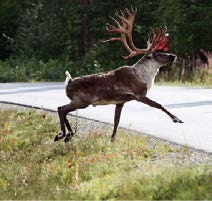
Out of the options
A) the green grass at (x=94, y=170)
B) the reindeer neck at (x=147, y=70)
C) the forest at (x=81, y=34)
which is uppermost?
the reindeer neck at (x=147, y=70)

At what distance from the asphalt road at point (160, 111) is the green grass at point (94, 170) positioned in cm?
77

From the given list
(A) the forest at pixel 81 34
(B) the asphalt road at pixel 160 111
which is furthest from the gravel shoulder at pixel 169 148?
(A) the forest at pixel 81 34

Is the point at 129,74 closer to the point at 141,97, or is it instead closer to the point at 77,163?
the point at 141,97

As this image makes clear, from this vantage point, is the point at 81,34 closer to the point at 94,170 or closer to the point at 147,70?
the point at 147,70

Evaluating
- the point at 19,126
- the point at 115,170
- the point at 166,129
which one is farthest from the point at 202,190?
the point at 19,126

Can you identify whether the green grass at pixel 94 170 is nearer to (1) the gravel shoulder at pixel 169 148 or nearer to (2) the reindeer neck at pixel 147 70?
(1) the gravel shoulder at pixel 169 148

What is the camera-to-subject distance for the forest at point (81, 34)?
29688 mm

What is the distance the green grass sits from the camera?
709 centimetres

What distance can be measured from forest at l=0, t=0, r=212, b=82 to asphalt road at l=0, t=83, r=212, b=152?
7.88 m

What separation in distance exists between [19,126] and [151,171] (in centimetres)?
571

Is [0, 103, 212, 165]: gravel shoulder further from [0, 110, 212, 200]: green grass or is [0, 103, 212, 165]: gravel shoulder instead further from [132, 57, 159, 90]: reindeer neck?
[132, 57, 159, 90]: reindeer neck

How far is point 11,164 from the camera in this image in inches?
380

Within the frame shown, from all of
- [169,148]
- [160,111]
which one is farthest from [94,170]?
[160,111]

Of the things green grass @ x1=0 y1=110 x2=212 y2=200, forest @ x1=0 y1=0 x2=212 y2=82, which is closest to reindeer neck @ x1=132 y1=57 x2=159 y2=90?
green grass @ x1=0 y1=110 x2=212 y2=200
